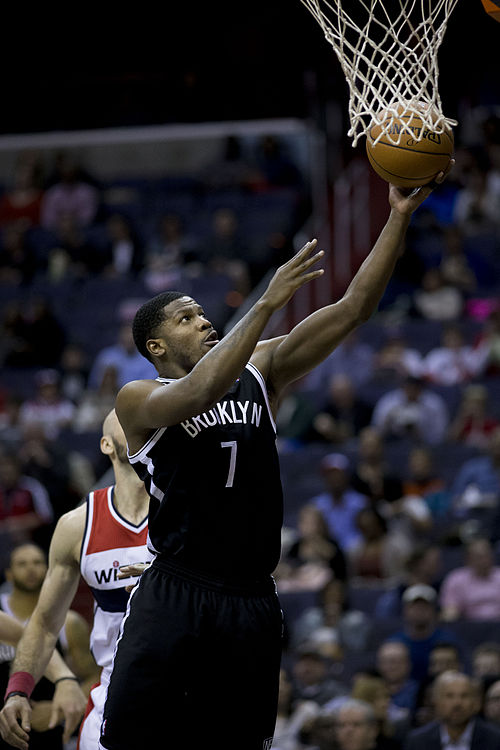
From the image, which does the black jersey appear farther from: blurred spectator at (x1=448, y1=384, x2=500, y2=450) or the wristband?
blurred spectator at (x1=448, y1=384, x2=500, y2=450)

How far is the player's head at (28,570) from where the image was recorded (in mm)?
5945

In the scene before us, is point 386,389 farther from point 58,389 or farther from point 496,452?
point 58,389

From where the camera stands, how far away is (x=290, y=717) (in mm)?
7836

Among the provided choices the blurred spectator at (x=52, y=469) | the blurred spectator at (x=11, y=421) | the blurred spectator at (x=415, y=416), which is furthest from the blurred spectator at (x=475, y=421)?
the blurred spectator at (x=11, y=421)

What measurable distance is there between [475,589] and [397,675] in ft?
3.97

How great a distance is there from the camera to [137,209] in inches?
592

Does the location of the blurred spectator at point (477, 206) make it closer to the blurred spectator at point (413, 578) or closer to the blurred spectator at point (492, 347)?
the blurred spectator at point (492, 347)

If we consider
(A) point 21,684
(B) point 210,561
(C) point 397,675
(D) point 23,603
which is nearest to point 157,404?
(B) point 210,561

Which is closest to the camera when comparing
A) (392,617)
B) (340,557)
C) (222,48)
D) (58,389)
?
(392,617)

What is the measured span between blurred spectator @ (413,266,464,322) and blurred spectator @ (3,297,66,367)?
4.00m

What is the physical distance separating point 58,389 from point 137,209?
3314 mm

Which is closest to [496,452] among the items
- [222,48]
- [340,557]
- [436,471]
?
[436,471]

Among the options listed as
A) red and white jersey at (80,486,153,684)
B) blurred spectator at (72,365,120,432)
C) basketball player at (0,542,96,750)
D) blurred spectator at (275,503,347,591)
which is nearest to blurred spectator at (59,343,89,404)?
blurred spectator at (72,365,120,432)

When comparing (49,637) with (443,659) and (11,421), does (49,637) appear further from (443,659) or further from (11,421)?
(11,421)
